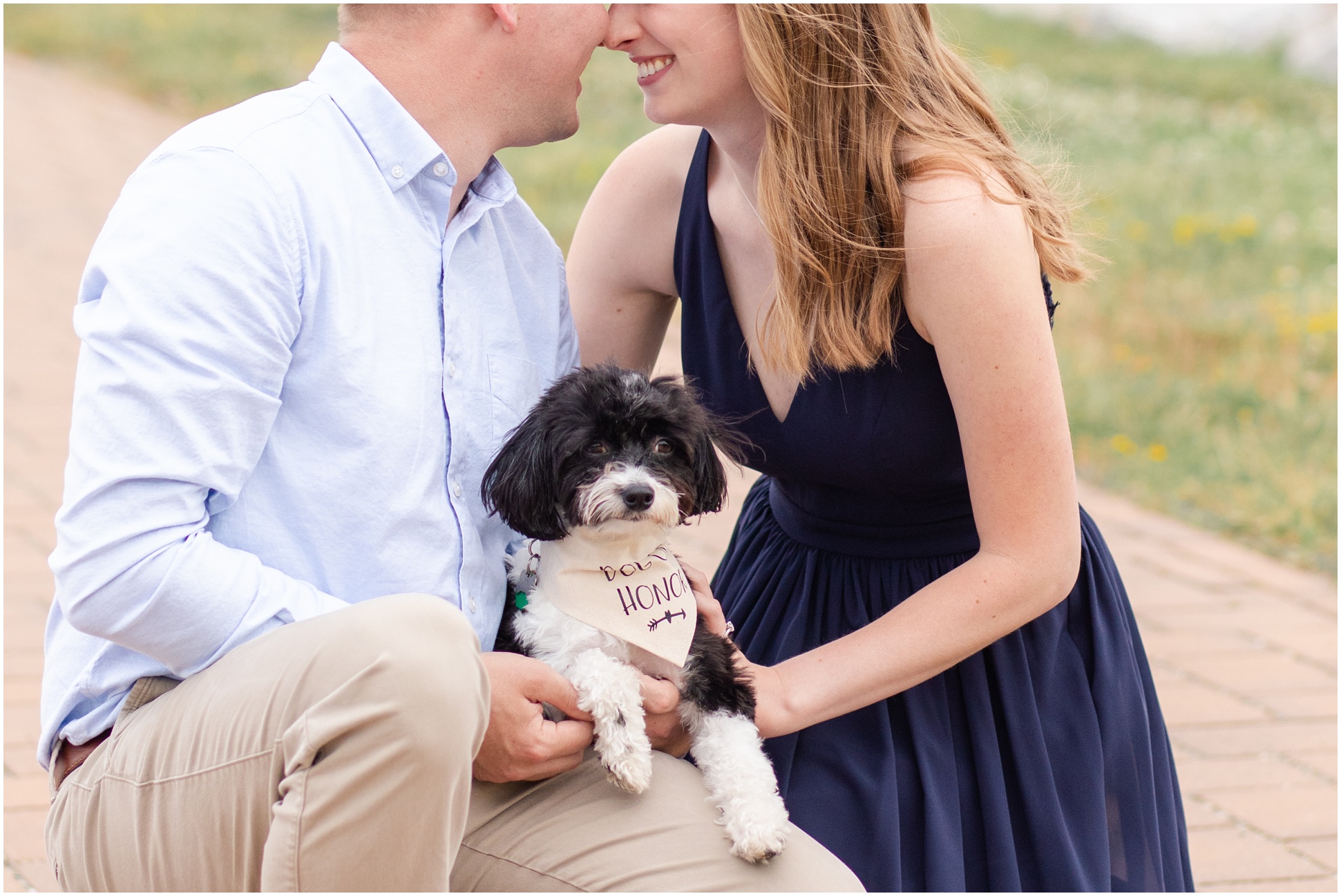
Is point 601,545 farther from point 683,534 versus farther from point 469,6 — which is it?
point 683,534

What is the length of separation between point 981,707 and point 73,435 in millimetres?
1542

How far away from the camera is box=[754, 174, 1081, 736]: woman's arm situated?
211 cm

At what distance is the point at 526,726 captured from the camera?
189 centimetres

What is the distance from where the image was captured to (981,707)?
7.46 ft

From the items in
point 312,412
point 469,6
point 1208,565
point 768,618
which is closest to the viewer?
point 312,412

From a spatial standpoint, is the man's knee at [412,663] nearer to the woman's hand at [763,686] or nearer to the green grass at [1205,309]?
the woman's hand at [763,686]

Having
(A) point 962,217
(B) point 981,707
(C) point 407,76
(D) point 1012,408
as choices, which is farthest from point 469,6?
(B) point 981,707

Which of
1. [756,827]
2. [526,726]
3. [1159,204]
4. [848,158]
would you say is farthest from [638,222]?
[1159,204]

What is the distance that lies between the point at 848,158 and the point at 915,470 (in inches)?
22.4

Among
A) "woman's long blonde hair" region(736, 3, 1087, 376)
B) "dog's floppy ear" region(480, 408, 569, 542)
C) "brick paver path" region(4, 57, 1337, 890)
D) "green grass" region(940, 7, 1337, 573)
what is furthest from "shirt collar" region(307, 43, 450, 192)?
"brick paver path" region(4, 57, 1337, 890)

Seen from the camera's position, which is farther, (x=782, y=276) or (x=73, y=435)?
(x=782, y=276)

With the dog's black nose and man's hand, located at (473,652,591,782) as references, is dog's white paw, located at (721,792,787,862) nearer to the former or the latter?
man's hand, located at (473,652,591,782)

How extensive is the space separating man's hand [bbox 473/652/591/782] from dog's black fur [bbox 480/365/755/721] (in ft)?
0.65

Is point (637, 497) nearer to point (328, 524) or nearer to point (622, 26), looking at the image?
point (328, 524)
